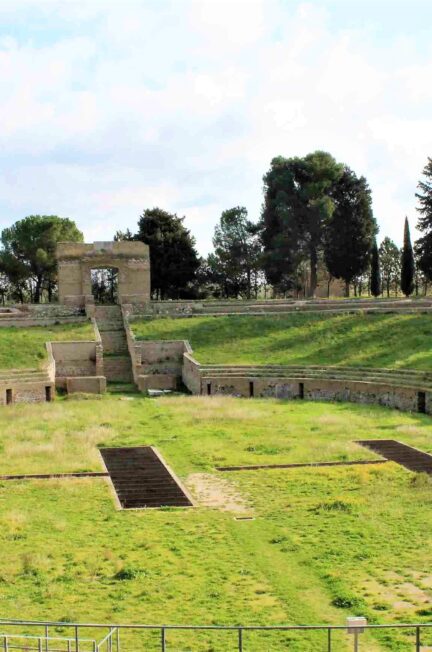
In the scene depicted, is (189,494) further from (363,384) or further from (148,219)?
(148,219)

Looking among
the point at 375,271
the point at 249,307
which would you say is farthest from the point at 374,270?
the point at 249,307

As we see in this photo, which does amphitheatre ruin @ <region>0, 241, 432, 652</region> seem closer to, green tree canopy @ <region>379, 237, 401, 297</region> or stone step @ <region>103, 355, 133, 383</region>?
stone step @ <region>103, 355, 133, 383</region>

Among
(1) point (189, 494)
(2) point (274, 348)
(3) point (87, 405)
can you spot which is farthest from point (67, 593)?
(2) point (274, 348)

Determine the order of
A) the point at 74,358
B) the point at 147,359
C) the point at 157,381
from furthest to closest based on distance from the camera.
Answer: the point at 147,359
the point at 74,358
the point at 157,381

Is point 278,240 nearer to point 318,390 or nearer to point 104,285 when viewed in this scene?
point 104,285

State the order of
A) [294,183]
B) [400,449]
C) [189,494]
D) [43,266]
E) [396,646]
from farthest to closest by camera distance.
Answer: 1. [43,266]
2. [294,183]
3. [400,449]
4. [189,494]
5. [396,646]

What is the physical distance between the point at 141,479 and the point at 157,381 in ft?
53.7

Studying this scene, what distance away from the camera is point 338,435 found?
74.1 feet

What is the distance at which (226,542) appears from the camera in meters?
13.1

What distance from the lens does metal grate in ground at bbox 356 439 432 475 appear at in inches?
723

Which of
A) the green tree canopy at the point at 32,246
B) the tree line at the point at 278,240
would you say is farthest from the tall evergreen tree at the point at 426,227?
the green tree canopy at the point at 32,246

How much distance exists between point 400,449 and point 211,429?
243 inches

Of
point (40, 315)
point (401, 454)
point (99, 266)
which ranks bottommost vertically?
point (401, 454)

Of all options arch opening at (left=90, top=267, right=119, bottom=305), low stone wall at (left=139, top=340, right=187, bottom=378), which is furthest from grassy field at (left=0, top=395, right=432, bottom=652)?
arch opening at (left=90, top=267, right=119, bottom=305)
